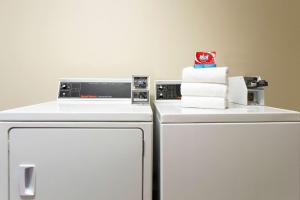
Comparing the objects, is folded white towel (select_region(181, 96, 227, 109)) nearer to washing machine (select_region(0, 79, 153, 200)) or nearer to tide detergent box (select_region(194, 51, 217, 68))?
tide detergent box (select_region(194, 51, 217, 68))

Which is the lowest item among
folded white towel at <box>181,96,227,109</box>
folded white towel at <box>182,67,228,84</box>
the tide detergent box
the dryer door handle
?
the dryer door handle

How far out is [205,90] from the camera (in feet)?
3.93

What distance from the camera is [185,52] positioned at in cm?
174

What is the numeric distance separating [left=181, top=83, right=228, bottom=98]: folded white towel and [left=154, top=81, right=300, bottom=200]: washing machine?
17 centimetres

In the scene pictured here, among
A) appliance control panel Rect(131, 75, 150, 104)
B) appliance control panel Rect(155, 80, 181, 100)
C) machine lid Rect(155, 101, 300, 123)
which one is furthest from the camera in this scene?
appliance control panel Rect(155, 80, 181, 100)

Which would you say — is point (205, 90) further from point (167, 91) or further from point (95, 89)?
point (95, 89)

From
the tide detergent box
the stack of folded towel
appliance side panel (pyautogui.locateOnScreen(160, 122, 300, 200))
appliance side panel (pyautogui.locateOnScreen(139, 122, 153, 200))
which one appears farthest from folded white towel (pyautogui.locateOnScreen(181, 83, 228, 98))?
appliance side panel (pyautogui.locateOnScreen(139, 122, 153, 200))

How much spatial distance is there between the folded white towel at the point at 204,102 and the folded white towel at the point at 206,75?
84mm

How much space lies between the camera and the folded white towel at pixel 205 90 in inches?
46.3

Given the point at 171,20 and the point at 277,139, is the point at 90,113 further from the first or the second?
the point at 171,20

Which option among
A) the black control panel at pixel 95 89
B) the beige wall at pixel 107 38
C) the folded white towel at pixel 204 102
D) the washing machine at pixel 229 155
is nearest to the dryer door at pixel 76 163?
the washing machine at pixel 229 155

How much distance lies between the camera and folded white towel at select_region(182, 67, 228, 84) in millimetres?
1177

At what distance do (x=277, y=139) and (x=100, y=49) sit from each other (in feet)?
3.97

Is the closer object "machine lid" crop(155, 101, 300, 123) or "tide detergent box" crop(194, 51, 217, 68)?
"machine lid" crop(155, 101, 300, 123)
